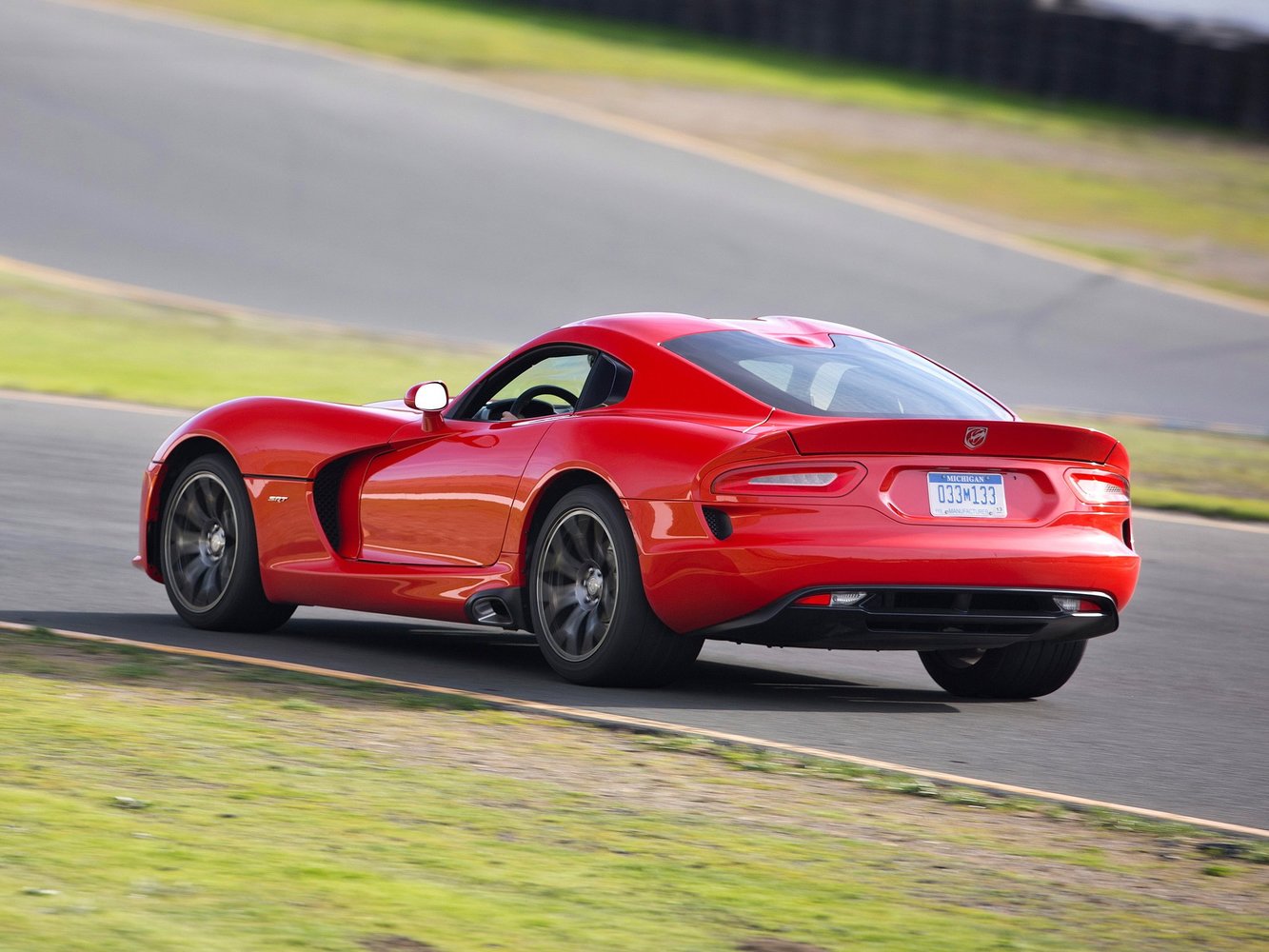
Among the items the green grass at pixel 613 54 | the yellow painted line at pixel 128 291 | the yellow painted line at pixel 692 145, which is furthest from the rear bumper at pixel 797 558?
the green grass at pixel 613 54

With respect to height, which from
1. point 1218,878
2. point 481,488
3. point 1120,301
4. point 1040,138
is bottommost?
point 1218,878

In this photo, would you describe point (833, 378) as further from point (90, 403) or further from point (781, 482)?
point (90, 403)

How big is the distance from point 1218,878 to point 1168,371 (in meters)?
16.1

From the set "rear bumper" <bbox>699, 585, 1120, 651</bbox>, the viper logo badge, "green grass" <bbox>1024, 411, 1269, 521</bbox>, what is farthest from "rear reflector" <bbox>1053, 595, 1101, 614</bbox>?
"green grass" <bbox>1024, 411, 1269, 521</bbox>

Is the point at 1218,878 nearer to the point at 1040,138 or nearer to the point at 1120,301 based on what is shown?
the point at 1120,301

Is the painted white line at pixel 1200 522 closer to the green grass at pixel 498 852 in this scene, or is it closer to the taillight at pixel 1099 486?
the taillight at pixel 1099 486

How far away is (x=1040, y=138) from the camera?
31.1 metres

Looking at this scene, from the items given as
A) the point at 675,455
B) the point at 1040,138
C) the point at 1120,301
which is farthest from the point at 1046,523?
the point at 1040,138

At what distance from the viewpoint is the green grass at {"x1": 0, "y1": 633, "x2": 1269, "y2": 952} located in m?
4.05

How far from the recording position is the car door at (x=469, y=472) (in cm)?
723

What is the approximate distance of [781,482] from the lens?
646 centimetres

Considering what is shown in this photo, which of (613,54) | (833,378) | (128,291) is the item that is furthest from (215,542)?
(613,54)

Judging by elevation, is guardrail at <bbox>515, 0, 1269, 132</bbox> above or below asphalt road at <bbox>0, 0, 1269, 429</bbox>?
above

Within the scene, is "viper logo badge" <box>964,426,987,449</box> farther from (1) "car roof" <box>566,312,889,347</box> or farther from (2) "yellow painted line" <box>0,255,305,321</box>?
(2) "yellow painted line" <box>0,255,305,321</box>
